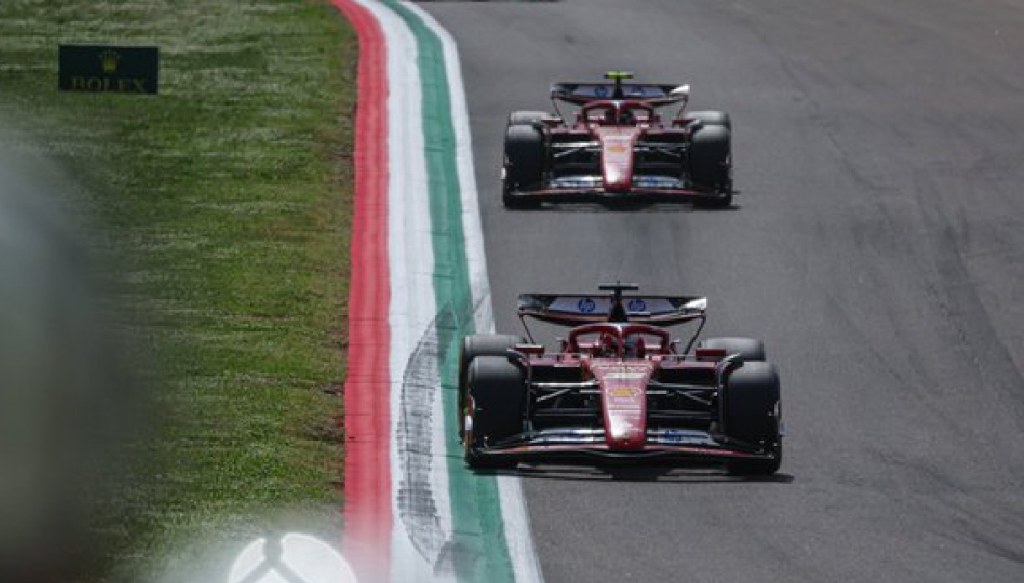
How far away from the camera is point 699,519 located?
40.4ft

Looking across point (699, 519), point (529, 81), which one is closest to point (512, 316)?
point (699, 519)

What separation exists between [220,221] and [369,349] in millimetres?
4958

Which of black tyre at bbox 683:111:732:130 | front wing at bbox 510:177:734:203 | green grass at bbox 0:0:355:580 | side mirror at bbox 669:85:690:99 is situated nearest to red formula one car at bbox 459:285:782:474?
green grass at bbox 0:0:355:580

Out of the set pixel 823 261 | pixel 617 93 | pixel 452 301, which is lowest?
pixel 452 301

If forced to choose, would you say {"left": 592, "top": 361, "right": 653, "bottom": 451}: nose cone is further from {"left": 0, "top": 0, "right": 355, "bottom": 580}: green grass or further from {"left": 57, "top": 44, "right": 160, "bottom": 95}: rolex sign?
{"left": 57, "top": 44, "right": 160, "bottom": 95}: rolex sign

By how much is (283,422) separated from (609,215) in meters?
8.58

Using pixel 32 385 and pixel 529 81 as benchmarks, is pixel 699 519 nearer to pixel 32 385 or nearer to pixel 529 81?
pixel 32 385

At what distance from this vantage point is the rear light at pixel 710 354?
13.5m

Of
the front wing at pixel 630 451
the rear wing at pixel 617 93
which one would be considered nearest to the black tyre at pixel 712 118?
the rear wing at pixel 617 93

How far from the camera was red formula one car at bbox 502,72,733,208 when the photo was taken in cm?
2155

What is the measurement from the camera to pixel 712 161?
21.7 m

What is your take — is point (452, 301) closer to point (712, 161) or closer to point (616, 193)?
point (616, 193)

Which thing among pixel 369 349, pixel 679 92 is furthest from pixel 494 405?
pixel 679 92

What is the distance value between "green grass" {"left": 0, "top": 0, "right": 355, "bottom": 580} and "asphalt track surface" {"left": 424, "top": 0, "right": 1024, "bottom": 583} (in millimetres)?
1731
